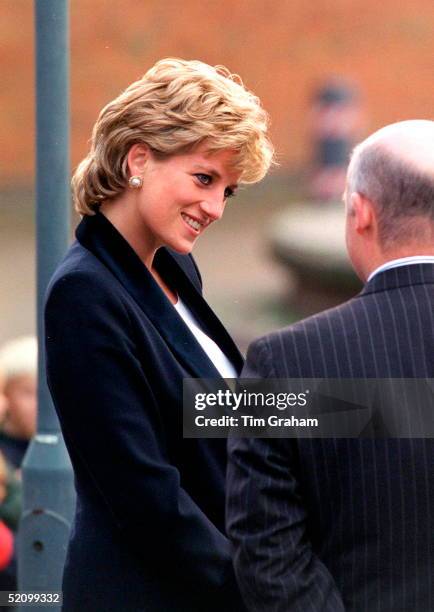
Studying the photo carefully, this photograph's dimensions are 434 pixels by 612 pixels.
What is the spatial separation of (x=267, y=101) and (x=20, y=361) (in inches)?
571

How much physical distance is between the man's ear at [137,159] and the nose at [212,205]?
119 millimetres

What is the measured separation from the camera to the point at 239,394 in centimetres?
203

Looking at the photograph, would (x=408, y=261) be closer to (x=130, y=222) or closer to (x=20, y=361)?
(x=130, y=222)

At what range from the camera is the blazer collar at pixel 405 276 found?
6.31ft

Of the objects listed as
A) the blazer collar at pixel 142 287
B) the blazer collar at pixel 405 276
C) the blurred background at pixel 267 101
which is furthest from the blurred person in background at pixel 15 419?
the blurred background at pixel 267 101

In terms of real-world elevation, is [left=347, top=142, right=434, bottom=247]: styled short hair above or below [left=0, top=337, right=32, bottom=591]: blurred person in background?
below

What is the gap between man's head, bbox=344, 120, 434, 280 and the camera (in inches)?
74.9

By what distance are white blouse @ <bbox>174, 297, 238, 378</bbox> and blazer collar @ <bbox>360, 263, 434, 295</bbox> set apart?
0.51 metres

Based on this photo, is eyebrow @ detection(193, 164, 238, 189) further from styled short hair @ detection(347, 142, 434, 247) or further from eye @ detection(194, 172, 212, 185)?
styled short hair @ detection(347, 142, 434, 247)

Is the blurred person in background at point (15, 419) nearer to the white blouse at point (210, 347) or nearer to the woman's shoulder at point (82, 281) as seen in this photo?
the white blouse at point (210, 347)

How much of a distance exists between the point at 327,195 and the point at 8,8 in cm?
485

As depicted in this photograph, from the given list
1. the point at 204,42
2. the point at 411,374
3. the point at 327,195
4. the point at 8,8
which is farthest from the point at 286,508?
the point at 204,42

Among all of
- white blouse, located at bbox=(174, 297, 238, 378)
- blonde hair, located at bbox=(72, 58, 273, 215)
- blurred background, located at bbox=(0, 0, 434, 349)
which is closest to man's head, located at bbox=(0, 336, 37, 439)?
white blouse, located at bbox=(174, 297, 238, 378)

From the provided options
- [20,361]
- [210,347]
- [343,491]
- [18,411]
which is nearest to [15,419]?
[18,411]
